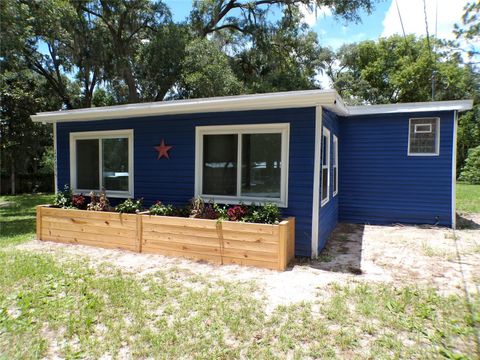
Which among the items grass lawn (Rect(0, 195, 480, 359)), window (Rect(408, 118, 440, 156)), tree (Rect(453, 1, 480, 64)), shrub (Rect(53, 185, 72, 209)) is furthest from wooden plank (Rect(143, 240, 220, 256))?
tree (Rect(453, 1, 480, 64))

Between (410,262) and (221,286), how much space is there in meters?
2.70

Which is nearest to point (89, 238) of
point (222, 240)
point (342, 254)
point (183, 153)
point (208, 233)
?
point (183, 153)

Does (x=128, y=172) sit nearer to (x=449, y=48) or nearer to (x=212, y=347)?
(x=212, y=347)

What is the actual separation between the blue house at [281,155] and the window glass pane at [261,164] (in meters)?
0.02

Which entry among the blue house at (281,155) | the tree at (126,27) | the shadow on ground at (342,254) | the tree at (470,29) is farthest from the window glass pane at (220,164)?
the tree at (470,29)

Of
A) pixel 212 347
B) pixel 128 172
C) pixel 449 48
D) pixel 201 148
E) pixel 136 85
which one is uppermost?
pixel 449 48

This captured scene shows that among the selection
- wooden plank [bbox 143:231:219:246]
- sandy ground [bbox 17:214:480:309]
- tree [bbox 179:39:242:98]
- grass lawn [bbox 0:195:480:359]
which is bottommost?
grass lawn [bbox 0:195:480:359]

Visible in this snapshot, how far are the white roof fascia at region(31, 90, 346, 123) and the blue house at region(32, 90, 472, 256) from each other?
2 cm

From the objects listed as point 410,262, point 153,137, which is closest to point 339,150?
point 410,262

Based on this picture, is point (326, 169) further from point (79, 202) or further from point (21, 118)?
point (21, 118)

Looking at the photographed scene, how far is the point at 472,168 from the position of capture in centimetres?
1973

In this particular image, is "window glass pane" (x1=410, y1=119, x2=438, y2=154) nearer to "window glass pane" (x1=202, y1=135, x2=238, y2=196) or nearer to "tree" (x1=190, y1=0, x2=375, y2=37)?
"window glass pane" (x1=202, y1=135, x2=238, y2=196)

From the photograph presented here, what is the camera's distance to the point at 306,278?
154 inches

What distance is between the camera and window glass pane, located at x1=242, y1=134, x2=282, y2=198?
193 inches
